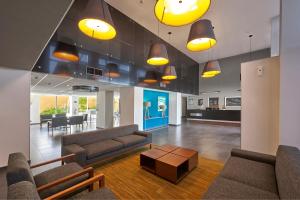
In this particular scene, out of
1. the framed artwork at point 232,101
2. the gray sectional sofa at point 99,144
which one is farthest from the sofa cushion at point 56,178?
the framed artwork at point 232,101

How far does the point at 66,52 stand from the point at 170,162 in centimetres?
421

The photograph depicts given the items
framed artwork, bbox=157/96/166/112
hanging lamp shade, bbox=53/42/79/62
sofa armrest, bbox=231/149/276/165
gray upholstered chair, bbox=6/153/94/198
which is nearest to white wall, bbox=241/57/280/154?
sofa armrest, bbox=231/149/276/165

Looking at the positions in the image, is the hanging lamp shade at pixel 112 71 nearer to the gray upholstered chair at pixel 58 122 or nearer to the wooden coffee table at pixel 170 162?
the wooden coffee table at pixel 170 162

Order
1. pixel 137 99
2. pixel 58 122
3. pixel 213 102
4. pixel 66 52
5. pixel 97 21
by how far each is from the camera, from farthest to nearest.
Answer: pixel 213 102 < pixel 58 122 < pixel 137 99 < pixel 66 52 < pixel 97 21

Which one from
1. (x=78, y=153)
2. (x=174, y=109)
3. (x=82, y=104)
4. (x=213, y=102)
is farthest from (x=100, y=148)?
(x=82, y=104)

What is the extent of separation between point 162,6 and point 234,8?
14.9 feet

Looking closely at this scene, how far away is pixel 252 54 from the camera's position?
8945mm

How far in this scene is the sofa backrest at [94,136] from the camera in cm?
328

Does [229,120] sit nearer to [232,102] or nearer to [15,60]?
[232,102]

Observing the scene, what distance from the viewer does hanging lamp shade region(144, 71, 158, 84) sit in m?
6.79

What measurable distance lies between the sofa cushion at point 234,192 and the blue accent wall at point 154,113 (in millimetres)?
5815

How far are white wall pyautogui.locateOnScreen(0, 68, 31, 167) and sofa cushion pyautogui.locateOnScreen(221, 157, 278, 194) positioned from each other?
4.69 metres

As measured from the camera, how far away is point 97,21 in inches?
92.4

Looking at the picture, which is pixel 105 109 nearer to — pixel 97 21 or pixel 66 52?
pixel 66 52
